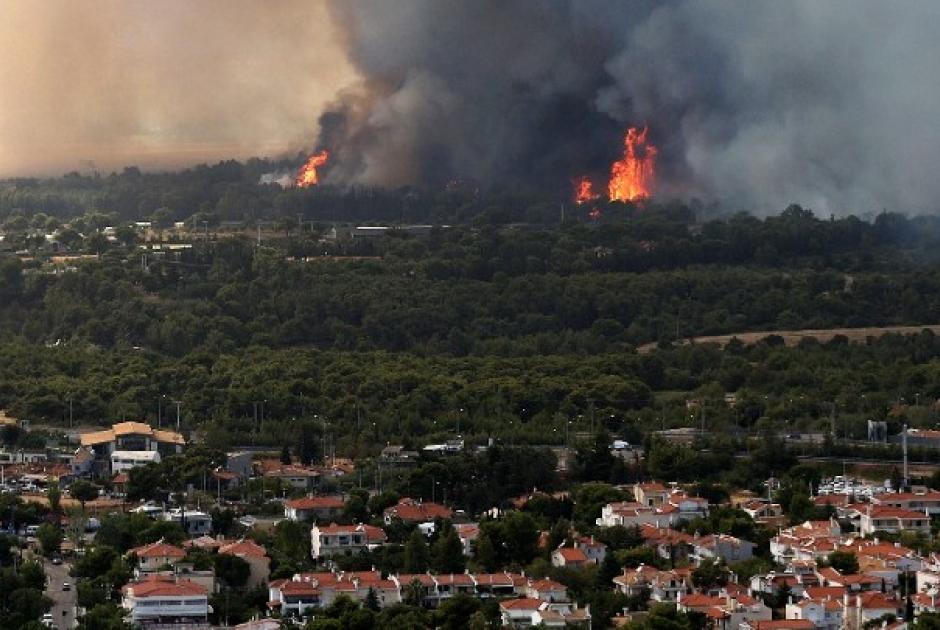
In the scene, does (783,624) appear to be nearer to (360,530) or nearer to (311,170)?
(360,530)

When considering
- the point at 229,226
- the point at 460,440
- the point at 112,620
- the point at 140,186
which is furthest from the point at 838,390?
the point at 140,186

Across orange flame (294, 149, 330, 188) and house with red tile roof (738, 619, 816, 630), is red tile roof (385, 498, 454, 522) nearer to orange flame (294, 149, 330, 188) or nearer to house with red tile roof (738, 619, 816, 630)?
house with red tile roof (738, 619, 816, 630)

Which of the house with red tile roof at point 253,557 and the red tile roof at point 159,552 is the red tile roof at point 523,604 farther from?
the red tile roof at point 159,552

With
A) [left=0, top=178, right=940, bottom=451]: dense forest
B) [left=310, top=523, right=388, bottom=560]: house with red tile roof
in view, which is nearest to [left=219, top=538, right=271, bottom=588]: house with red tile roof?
[left=310, top=523, right=388, bottom=560]: house with red tile roof

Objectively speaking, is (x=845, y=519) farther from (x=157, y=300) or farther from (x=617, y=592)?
(x=157, y=300)

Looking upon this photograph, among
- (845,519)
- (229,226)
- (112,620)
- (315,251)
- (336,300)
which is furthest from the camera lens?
(229,226)

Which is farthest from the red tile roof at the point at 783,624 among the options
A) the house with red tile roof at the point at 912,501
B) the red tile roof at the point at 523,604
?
the house with red tile roof at the point at 912,501

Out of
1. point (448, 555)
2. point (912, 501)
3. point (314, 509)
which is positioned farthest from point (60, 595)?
point (912, 501)
